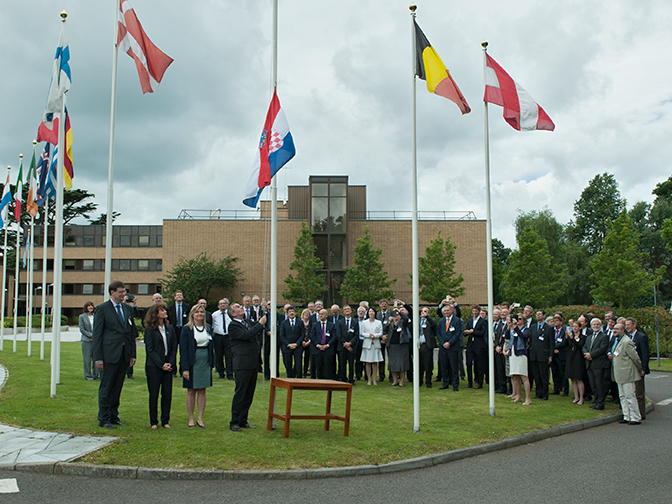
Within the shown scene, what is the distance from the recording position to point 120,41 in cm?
1134

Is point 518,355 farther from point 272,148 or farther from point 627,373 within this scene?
point 272,148

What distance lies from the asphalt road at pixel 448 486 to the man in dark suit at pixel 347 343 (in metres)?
6.96

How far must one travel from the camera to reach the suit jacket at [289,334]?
15196 millimetres

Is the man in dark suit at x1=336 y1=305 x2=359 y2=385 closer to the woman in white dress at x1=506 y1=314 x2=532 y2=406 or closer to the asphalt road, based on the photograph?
the woman in white dress at x1=506 y1=314 x2=532 y2=406

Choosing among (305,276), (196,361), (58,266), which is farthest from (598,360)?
(305,276)

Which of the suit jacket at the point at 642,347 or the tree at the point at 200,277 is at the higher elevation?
the tree at the point at 200,277

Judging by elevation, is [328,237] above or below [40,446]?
above

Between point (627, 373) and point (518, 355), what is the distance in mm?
2300

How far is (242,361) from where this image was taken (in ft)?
29.1

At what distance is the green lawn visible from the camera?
24.2 ft

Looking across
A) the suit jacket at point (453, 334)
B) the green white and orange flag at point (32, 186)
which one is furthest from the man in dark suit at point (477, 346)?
the green white and orange flag at point (32, 186)

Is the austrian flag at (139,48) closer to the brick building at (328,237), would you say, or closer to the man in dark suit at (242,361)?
the man in dark suit at (242,361)

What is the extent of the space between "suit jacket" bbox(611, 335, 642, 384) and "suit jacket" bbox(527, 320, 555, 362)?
1.68 meters

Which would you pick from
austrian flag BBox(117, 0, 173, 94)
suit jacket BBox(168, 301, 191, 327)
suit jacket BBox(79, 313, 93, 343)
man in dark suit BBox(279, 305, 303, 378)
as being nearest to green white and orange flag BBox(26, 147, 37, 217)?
suit jacket BBox(79, 313, 93, 343)
